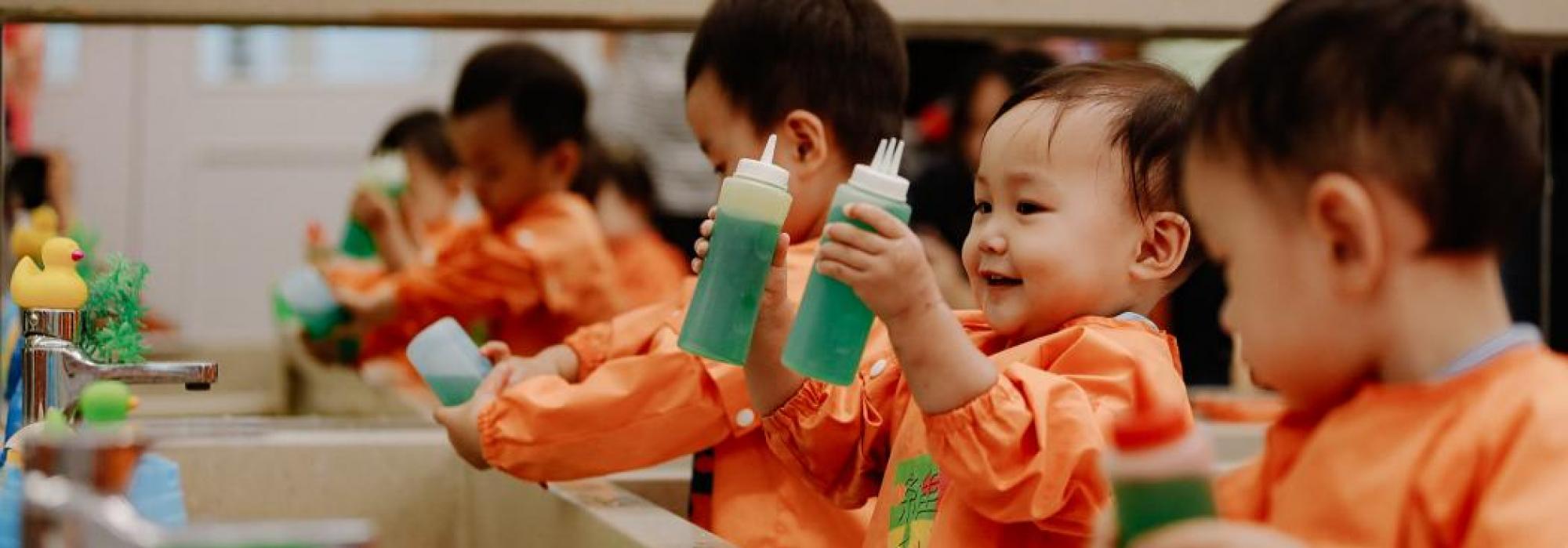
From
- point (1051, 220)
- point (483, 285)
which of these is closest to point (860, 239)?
point (1051, 220)

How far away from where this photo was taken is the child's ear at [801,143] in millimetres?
1377

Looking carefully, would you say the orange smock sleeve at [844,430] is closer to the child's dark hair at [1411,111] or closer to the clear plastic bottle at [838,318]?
the clear plastic bottle at [838,318]

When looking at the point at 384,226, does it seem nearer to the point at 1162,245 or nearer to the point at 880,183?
the point at 1162,245

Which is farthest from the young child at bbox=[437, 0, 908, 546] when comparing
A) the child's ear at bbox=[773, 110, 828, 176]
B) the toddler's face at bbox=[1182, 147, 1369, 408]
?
the toddler's face at bbox=[1182, 147, 1369, 408]

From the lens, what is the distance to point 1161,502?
61 centimetres

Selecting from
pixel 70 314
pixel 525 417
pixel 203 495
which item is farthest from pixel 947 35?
pixel 70 314

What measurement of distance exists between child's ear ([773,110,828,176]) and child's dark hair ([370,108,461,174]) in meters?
2.09

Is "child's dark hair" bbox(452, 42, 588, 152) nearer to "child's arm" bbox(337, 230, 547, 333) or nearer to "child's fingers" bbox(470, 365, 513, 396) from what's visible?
"child's arm" bbox(337, 230, 547, 333)

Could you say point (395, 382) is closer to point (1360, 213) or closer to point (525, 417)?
point (525, 417)

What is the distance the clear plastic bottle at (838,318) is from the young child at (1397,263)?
21 centimetres

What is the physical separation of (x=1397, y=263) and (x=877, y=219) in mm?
264

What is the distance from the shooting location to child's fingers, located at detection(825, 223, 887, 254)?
0.86 meters

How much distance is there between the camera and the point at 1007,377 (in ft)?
3.05

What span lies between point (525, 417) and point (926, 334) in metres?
0.57
